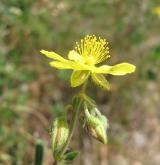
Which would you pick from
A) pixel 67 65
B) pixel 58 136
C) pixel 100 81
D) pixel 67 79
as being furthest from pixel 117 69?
pixel 67 79

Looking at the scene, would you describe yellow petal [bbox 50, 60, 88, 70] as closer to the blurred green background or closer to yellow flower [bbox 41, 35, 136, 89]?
yellow flower [bbox 41, 35, 136, 89]

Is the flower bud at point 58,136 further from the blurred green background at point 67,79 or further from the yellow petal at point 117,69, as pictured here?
the blurred green background at point 67,79

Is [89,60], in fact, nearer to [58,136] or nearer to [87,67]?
[87,67]

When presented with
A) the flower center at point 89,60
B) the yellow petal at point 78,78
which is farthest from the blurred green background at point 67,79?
the yellow petal at point 78,78

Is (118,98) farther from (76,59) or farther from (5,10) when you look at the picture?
(76,59)

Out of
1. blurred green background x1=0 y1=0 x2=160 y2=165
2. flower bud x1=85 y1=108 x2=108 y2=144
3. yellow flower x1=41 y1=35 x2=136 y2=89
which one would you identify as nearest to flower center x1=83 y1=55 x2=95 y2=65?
yellow flower x1=41 y1=35 x2=136 y2=89

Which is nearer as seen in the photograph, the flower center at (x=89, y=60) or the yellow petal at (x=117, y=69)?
the yellow petal at (x=117, y=69)

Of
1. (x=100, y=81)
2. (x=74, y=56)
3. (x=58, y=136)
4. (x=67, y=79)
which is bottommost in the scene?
(x=58, y=136)
